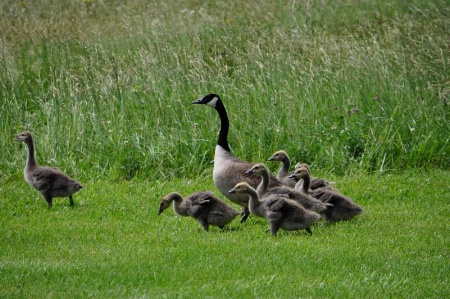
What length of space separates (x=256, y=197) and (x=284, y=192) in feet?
1.48

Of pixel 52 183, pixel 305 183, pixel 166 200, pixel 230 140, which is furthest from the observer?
pixel 230 140

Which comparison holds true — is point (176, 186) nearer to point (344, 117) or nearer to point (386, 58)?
point (344, 117)

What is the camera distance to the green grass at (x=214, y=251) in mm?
7535

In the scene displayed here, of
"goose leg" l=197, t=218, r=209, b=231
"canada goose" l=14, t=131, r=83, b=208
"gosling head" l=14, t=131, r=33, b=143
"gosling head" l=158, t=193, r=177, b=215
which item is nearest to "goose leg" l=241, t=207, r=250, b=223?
"goose leg" l=197, t=218, r=209, b=231

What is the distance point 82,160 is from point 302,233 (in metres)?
→ 4.99

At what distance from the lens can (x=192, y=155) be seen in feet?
44.1

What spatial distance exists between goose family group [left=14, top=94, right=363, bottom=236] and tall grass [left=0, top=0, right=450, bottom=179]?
2043 mm

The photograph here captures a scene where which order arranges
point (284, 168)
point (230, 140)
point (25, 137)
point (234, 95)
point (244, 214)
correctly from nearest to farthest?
point (244, 214), point (284, 168), point (25, 137), point (230, 140), point (234, 95)

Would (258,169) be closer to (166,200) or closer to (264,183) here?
(264,183)

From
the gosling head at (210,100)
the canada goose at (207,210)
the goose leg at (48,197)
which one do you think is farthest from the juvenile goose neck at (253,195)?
the goose leg at (48,197)

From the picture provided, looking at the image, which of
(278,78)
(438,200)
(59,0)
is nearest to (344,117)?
(278,78)

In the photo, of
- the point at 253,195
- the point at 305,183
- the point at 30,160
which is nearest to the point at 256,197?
the point at 253,195

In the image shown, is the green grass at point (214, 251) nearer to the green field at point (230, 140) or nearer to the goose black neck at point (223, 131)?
the green field at point (230, 140)

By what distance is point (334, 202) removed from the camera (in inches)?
404
